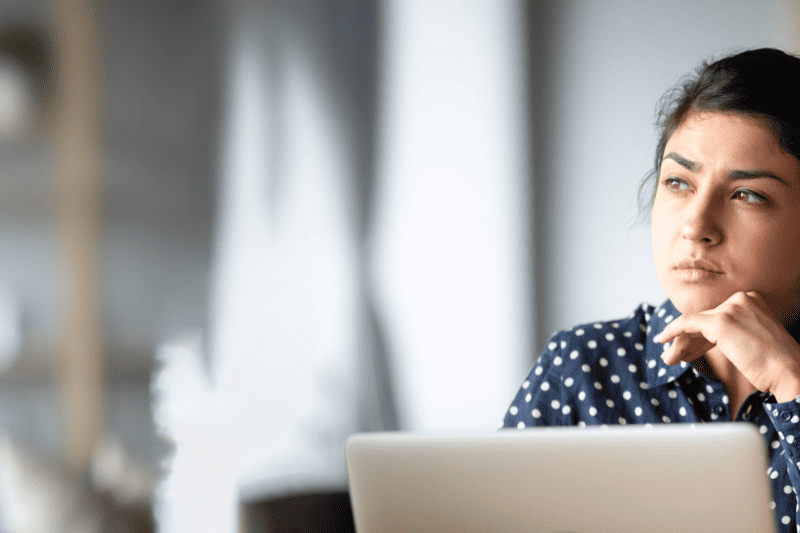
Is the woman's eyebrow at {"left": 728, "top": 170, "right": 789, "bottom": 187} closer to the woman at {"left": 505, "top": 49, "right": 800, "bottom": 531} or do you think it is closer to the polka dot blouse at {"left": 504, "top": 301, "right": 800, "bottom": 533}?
the woman at {"left": 505, "top": 49, "right": 800, "bottom": 531}

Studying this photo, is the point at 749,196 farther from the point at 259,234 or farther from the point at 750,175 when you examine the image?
the point at 259,234

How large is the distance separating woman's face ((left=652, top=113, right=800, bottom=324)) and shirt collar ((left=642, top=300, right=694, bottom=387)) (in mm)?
54

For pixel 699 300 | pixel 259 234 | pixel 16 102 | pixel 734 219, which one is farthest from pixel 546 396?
pixel 16 102

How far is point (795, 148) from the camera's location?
1.18 meters

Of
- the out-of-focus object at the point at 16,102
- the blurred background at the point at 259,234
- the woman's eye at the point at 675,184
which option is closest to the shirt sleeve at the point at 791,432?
the woman's eye at the point at 675,184

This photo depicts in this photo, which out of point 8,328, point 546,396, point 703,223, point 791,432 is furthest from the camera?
point 8,328

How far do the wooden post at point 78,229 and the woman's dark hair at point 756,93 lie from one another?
184 cm

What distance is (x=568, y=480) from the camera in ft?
1.99


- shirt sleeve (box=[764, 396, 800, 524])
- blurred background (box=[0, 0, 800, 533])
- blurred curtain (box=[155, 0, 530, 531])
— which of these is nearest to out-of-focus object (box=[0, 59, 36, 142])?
blurred background (box=[0, 0, 800, 533])

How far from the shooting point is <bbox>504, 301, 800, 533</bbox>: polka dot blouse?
1.20 meters

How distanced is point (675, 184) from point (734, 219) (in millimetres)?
123

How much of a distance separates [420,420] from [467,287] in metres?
0.46

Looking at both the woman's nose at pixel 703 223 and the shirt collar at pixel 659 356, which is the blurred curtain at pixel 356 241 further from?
the woman's nose at pixel 703 223

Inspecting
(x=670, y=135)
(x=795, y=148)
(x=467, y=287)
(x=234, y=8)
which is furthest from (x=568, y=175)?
(x=234, y=8)
